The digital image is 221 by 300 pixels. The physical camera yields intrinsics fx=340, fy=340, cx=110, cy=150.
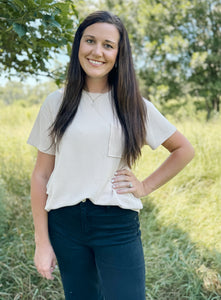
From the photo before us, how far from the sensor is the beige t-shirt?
153cm

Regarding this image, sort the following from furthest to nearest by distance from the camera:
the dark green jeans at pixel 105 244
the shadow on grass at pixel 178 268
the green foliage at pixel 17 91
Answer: the green foliage at pixel 17 91, the shadow on grass at pixel 178 268, the dark green jeans at pixel 105 244

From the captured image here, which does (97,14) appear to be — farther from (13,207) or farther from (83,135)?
(13,207)

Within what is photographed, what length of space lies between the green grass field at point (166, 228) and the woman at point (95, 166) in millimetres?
1601

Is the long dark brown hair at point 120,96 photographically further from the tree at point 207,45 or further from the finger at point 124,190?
the tree at point 207,45

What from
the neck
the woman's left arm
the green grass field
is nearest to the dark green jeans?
the woman's left arm

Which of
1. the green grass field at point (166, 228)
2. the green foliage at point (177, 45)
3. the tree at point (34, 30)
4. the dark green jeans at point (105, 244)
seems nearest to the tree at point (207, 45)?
the green foliage at point (177, 45)

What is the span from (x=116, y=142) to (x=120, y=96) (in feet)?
0.74

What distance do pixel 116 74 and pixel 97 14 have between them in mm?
290

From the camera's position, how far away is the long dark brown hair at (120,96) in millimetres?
1581

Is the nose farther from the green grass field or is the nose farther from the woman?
the green grass field

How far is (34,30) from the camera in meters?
1.92

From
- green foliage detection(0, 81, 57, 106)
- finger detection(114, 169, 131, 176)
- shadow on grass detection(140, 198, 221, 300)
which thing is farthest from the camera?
green foliage detection(0, 81, 57, 106)

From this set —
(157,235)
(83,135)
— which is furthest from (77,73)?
(157,235)

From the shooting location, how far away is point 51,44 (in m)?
2.00
